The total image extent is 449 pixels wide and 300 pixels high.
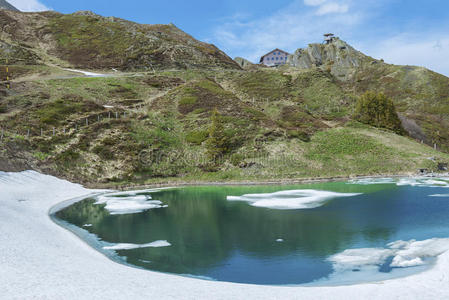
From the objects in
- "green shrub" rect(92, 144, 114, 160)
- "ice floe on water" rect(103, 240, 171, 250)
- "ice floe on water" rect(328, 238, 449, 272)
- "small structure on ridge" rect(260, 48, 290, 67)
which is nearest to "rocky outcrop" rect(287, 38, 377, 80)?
"small structure on ridge" rect(260, 48, 290, 67)

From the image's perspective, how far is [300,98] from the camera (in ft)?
287

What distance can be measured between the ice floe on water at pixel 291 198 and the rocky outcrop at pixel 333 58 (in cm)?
13727

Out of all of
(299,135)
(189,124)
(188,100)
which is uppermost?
(188,100)

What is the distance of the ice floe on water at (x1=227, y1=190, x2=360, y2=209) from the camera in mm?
31875

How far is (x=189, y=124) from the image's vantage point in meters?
65.8

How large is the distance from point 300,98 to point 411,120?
3070cm

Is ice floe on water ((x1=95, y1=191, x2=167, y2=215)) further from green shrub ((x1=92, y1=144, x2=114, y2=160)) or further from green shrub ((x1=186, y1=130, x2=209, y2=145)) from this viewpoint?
green shrub ((x1=186, y1=130, x2=209, y2=145))

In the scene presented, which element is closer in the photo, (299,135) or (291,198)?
(291,198)

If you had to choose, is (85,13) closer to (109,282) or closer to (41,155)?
(41,155)

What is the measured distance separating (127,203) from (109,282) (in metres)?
23.0

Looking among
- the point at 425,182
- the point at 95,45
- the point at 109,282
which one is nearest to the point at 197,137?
the point at 425,182

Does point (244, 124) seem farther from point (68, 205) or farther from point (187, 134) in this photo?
point (68, 205)

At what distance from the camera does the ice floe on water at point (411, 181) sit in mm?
41594

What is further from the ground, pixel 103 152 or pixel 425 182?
pixel 103 152
